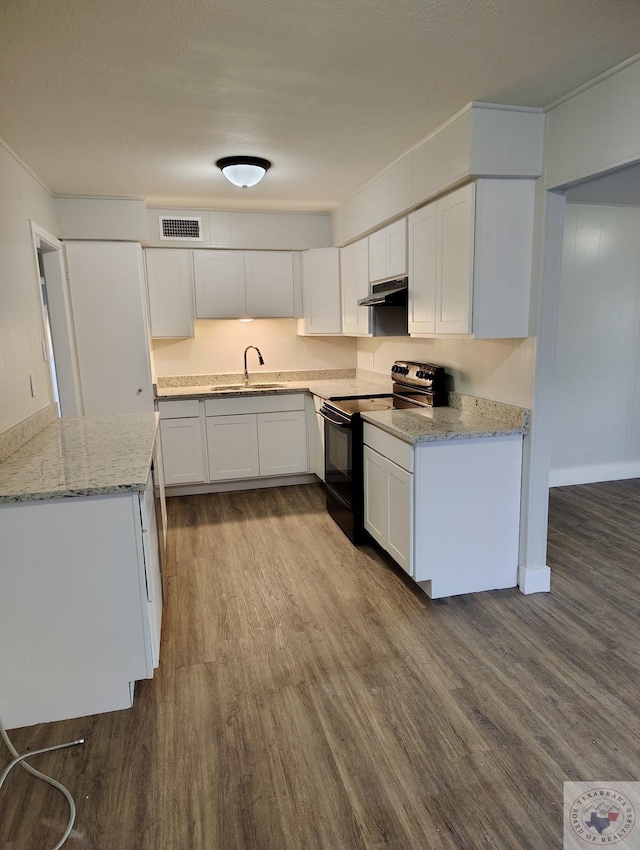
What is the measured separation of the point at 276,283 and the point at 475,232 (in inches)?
97.7

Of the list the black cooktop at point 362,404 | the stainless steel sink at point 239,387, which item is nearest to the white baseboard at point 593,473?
the black cooktop at point 362,404

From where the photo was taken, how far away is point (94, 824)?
155 cm

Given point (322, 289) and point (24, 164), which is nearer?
point (24, 164)

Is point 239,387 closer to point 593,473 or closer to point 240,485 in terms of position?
point 240,485

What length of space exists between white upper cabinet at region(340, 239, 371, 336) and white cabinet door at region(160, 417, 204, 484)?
1540mm

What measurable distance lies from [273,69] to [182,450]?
304cm

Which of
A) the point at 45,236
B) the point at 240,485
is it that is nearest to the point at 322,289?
the point at 240,485

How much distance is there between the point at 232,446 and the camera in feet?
14.9

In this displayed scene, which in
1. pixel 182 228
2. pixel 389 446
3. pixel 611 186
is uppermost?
pixel 182 228

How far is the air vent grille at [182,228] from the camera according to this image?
14.3ft

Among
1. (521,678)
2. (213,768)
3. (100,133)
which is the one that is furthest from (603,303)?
(213,768)

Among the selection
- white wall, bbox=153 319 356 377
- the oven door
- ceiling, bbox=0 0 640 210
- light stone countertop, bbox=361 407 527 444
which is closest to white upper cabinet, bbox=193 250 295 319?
white wall, bbox=153 319 356 377

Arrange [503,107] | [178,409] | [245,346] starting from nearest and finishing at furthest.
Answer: [503,107] → [178,409] → [245,346]

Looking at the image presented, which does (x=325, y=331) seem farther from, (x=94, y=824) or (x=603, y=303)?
(x=94, y=824)
